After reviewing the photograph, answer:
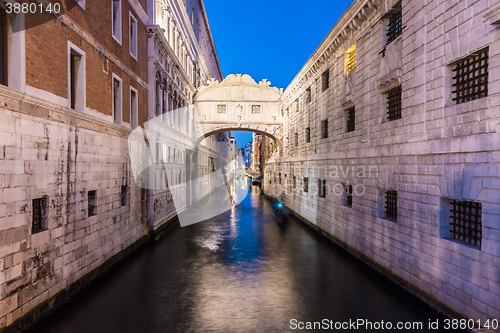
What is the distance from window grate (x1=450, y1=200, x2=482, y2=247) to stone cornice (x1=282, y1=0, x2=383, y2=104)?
718cm

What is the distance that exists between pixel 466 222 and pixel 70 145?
991cm

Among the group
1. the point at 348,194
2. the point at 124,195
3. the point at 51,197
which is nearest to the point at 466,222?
the point at 348,194

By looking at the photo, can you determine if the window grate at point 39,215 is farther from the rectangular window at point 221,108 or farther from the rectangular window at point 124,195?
the rectangular window at point 221,108

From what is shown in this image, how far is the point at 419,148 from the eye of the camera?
8531 mm

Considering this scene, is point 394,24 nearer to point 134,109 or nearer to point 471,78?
point 471,78

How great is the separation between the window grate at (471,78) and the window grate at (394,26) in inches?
125

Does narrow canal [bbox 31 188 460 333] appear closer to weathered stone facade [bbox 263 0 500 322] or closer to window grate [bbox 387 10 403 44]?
weathered stone facade [bbox 263 0 500 322]

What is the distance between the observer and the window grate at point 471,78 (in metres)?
6.84

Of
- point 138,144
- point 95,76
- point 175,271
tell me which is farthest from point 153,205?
point 95,76

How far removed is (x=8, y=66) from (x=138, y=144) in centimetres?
818

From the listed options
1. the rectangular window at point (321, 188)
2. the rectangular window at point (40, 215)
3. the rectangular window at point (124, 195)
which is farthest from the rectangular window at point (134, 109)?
the rectangular window at point (321, 188)

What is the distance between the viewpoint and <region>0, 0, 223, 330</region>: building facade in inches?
269

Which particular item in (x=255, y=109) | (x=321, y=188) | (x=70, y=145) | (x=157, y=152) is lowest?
(x=321, y=188)

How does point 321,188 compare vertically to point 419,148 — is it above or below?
below
